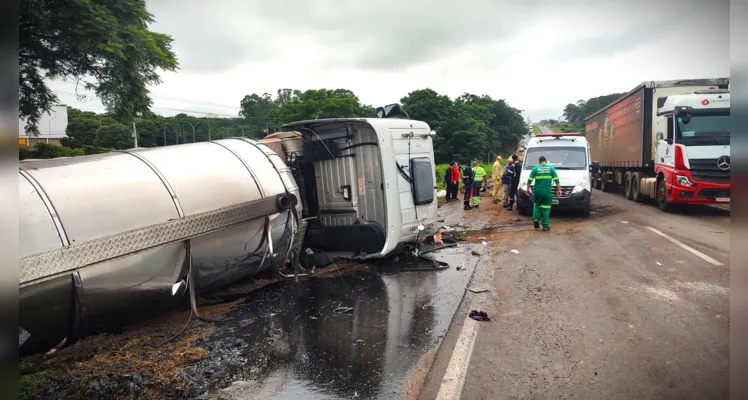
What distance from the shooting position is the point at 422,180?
26.1 feet

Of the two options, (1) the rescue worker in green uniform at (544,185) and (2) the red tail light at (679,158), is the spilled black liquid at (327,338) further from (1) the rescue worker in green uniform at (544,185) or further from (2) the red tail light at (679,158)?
(2) the red tail light at (679,158)

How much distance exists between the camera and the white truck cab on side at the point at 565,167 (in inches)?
482

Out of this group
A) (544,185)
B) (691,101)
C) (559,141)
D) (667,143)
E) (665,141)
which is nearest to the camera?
(544,185)

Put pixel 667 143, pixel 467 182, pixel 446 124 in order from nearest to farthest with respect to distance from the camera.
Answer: pixel 667 143 < pixel 467 182 < pixel 446 124

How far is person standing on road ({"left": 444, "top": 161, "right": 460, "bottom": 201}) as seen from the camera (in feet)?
58.7

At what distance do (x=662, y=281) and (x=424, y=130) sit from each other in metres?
4.36

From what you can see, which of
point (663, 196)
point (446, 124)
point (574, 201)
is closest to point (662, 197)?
point (663, 196)

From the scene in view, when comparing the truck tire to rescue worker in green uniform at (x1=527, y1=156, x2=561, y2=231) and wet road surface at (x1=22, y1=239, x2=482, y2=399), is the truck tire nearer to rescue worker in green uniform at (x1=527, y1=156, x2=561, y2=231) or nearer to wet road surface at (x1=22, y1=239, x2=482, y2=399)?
rescue worker in green uniform at (x1=527, y1=156, x2=561, y2=231)

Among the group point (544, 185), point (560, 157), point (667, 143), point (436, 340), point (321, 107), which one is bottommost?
point (436, 340)

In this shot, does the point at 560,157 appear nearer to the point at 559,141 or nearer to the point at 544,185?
the point at 559,141

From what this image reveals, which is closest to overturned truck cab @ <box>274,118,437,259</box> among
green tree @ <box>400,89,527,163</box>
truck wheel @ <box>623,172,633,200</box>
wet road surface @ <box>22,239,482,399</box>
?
wet road surface @ <box>22,239,482,399</box>

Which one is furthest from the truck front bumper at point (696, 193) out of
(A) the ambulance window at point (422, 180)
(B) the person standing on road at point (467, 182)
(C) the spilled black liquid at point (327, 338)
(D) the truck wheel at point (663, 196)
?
(C) the spilled black liquid at point (327, 338)

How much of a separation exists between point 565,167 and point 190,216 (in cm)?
1089

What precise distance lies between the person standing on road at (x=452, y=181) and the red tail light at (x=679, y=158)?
7.40 metres
